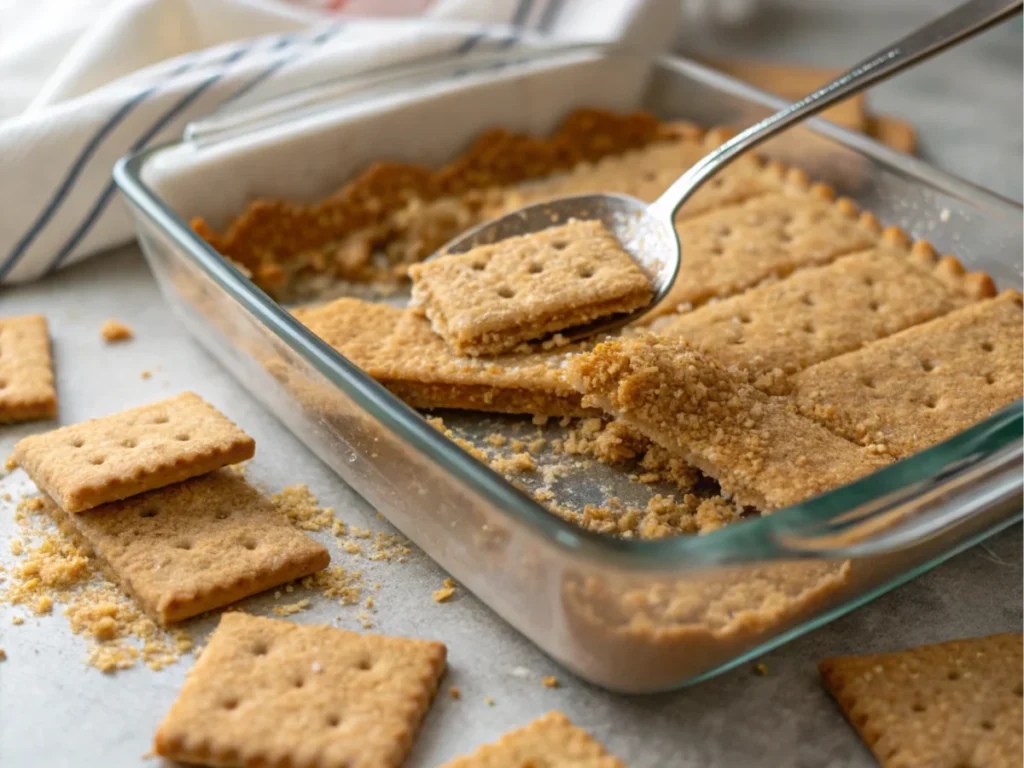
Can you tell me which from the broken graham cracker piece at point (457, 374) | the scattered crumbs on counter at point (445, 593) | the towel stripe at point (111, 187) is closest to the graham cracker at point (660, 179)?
the broken graham cracker piece at point (457, 374)

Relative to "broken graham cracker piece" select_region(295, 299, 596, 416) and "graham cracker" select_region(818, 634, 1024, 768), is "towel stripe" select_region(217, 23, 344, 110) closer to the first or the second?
"broken graham cracker piece" select_region(295, 299, 596, 416)

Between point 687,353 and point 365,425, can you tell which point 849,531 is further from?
point 365,425

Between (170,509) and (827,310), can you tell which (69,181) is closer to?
(170,509)

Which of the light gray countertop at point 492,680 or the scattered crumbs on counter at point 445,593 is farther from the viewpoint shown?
the scattered crumbs on counter at point 445,593

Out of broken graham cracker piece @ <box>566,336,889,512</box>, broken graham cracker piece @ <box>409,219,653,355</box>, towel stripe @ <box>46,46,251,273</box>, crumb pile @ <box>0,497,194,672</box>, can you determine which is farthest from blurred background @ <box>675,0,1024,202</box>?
crumb pile @ <box>0,497,194,672</box>

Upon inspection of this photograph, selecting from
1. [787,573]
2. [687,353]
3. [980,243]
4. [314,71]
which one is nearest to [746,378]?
[687,353]

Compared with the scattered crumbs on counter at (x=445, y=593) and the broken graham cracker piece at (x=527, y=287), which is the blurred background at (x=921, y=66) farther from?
the scattered crumbs on counter at (x=445, y=593)

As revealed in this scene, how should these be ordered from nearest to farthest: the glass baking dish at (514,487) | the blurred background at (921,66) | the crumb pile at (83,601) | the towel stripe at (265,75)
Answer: the glass baking dish at (514,487), the crumb pile at (83,601), the towel stripe at (265,75), the blurred background at (921,66)
